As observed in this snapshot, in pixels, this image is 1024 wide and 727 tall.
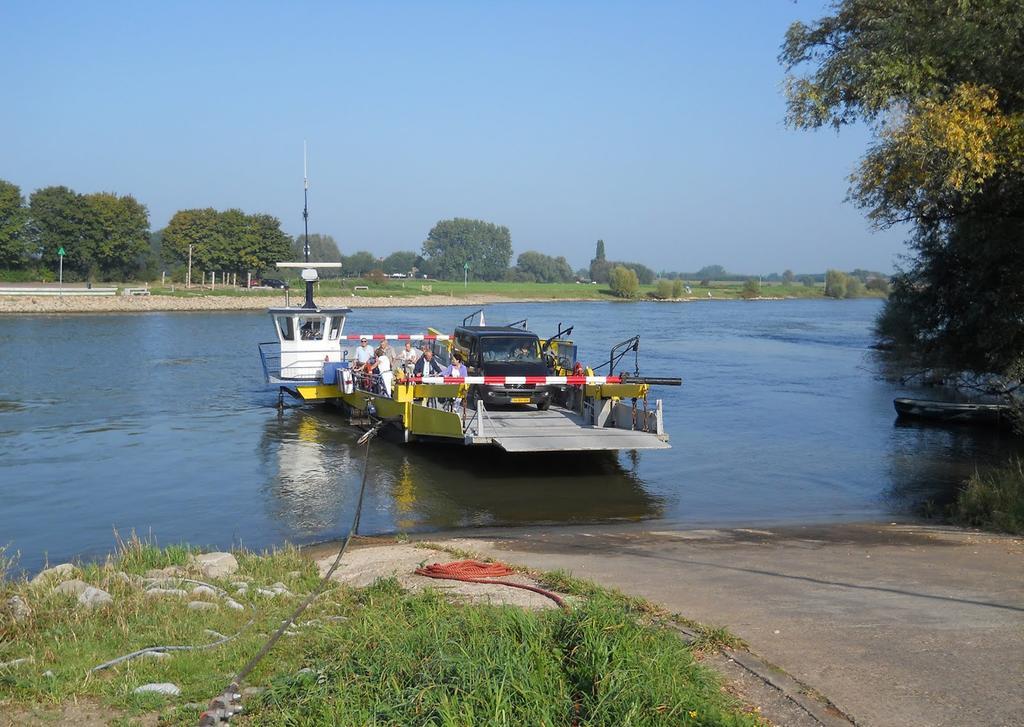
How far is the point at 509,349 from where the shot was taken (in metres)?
21.3

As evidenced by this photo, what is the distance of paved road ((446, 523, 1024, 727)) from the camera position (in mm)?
6211

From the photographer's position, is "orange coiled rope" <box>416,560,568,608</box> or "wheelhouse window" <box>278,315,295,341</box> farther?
"wheelhouse window" <box>278,315,295,341</box>

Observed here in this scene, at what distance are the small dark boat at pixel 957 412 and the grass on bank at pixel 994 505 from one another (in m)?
11.8

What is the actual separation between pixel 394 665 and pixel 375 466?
1488 centimetres

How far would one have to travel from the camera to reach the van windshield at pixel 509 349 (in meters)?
21.1

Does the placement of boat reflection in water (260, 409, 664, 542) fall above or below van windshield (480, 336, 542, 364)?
below

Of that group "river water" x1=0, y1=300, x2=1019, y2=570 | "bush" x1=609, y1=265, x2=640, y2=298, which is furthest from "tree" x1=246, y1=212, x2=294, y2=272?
"river water" x1=0, y1=300, x2=1019, y2=570

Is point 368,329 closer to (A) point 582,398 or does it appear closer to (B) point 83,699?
(A) point 582,398

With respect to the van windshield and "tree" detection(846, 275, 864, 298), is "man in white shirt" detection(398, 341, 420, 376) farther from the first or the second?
"tree" detection(846, 275, 864, 298)

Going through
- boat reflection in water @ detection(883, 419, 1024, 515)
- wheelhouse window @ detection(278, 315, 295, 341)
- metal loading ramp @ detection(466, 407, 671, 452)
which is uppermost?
wheelhouse window @ detection(278, 315, 295, 341)

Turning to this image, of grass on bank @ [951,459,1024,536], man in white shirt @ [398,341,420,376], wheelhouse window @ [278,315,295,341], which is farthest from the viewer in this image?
wheelhouse window @ [278,315,295,341]

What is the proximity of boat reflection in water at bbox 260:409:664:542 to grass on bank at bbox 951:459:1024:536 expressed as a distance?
482 cm

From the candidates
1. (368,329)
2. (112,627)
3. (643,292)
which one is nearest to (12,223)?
(368,329)

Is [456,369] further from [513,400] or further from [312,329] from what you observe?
[312,329]
